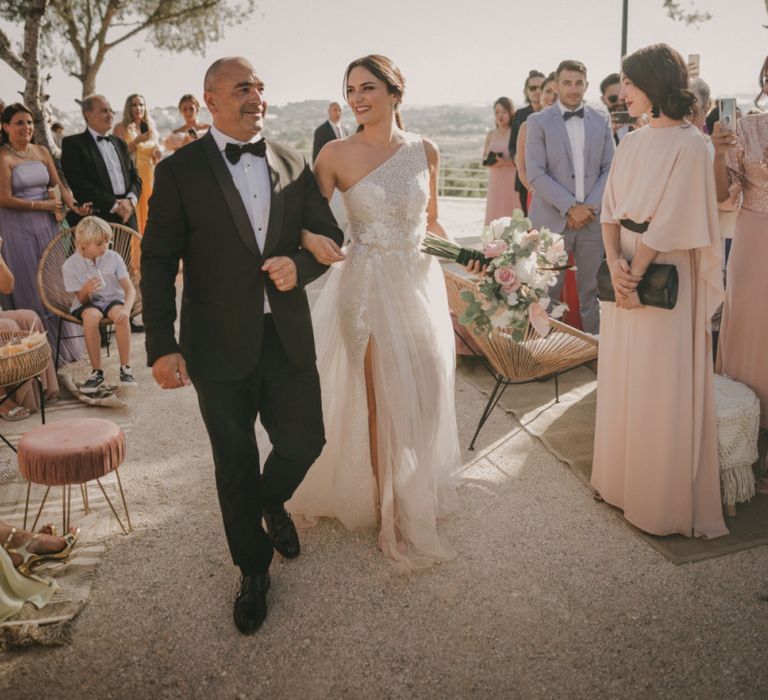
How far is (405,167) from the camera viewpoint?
3.37m

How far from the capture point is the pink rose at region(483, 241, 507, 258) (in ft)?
11.7

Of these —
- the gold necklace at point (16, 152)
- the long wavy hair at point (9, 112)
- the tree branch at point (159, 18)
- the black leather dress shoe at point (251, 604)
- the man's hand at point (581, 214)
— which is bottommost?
the black leather dress shoe at point (251, 604)

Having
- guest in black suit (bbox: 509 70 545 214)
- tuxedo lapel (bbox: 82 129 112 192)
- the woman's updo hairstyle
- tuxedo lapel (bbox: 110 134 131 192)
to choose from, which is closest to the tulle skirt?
the woman's updo hairstyle

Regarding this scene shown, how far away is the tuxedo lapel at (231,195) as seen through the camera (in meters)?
2.67

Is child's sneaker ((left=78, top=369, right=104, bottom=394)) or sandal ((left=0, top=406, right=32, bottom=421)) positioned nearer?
sandal ((left=0, top=406, right=32, bottom=421))

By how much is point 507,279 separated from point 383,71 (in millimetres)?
1188

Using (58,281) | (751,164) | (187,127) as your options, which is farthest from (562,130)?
(187,127)

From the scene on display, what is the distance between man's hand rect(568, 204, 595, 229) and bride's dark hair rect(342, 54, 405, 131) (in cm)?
294

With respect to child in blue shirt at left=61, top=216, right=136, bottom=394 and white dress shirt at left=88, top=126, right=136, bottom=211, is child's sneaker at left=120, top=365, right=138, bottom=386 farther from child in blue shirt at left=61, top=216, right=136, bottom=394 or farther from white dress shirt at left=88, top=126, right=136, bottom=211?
white dress shirt at left=88, top=126, right=136, bottom=211

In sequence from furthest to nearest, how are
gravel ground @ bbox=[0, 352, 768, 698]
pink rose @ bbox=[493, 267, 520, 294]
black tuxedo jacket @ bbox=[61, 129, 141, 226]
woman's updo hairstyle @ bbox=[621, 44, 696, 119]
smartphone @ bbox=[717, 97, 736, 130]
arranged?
black tuxedo jacket @ bbox=[61, 129, 141, 226] < smartphone @ bbox=[717, 97, 736, 130] < pink rose @ bbox=[493, 267, 520, 294] < woman's updo hairstyle @ bbox=[621, 44, 696, 119] < gravel ground @ bbox=[0, 352, 768, 698]

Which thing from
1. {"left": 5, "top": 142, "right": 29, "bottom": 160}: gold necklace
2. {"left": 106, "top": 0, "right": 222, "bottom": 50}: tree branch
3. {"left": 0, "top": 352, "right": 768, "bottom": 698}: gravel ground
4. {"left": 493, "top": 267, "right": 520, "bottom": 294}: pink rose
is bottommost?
{"left": 0, "top": 352, "right": 768, "bottom": 698}: gravel ground

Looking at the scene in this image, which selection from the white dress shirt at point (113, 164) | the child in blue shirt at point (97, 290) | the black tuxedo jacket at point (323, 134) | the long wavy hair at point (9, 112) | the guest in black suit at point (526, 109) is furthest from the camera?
the black tuxedo jacket at point (323, 134)

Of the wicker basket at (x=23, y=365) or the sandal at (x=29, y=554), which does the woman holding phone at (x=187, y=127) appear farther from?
the sandal at (x=29, y=554)

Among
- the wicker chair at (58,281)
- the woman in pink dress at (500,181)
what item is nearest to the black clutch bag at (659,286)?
the wicker chair at (58,281)
